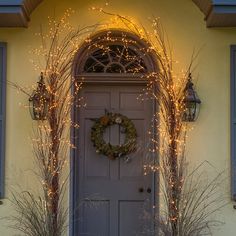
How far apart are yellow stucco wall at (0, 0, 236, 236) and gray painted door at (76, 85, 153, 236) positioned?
0.66m

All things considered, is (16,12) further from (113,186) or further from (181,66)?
(113,186)

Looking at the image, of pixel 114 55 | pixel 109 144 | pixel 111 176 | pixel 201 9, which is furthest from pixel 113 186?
pixel 201 9

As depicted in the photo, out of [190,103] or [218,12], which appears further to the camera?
[190,103]

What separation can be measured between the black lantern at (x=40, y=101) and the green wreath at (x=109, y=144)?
27.8 inches

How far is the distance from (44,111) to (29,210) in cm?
116

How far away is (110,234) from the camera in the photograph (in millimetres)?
7004

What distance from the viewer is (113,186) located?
701 centimetres

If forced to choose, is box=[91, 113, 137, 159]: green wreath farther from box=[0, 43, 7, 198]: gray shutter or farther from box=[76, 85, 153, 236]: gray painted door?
box=[0, 43, 7, 198]: gray shutter

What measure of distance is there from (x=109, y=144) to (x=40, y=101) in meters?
1.03

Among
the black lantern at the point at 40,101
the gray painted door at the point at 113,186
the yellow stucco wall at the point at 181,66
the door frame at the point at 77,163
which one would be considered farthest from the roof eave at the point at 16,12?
the gray painted door at the point at 113,186

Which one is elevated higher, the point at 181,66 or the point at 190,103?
the point at 181,66

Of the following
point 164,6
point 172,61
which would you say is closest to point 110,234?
point 172,61

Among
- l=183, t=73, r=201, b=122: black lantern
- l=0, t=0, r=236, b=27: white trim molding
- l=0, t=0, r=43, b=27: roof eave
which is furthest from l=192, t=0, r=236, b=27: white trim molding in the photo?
l=0, t=0, r=43, b=27: roof eave

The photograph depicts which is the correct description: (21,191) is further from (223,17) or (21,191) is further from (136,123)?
(223,17)
